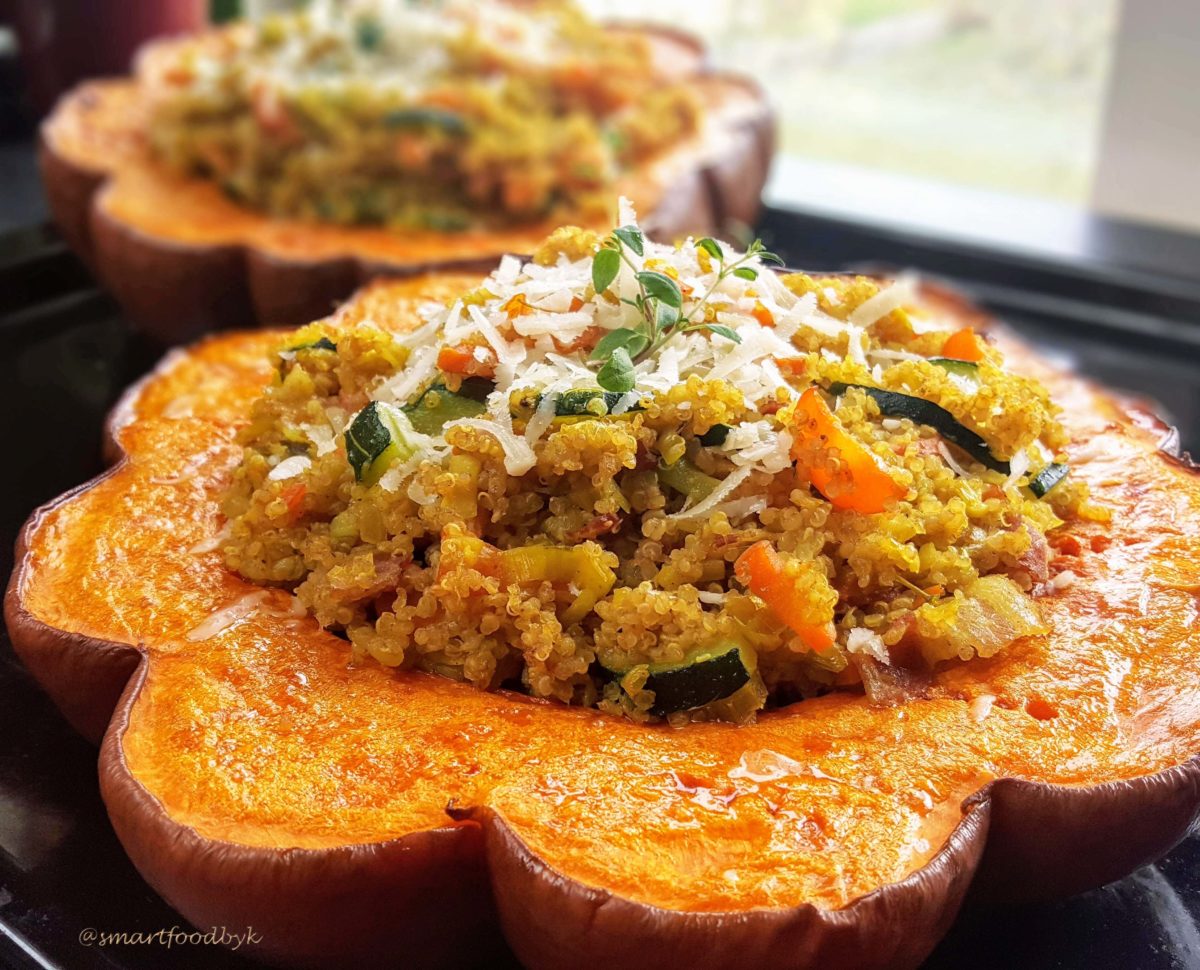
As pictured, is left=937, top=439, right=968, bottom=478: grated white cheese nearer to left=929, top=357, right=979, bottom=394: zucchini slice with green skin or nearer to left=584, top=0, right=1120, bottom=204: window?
left=929, top=357, right=979, bottom=394: zucchini slice with green skin

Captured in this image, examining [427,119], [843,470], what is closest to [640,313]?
[843,470]

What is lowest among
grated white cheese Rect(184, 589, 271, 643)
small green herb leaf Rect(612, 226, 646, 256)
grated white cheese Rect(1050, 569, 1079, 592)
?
grated white cheese Rect(184, 589, 271, 643)

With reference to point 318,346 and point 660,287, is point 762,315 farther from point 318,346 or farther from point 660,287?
point 318,346

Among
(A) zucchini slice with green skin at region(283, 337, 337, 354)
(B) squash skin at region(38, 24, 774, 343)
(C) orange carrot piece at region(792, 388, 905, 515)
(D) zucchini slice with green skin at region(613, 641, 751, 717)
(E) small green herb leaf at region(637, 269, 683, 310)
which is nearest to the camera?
(D) zucchini slice with green skin at region(613, 641, 751, 717)

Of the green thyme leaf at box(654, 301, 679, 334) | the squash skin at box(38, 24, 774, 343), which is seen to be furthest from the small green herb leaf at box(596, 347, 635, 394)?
the squash skin at box(38, 24, 774, 343)

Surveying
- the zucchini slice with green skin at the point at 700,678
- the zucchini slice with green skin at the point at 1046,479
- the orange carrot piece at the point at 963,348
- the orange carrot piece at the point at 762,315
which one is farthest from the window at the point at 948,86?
the zucchini slice with green skin at the point at 700,678

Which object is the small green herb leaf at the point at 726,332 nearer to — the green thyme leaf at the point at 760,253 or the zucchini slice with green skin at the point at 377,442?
the green thyme leaf at the point at 760,253

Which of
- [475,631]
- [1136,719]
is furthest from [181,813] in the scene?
[1136,719]

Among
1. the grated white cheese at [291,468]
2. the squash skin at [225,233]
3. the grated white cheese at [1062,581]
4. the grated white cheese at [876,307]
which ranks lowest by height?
the squash skin at [225,233]
